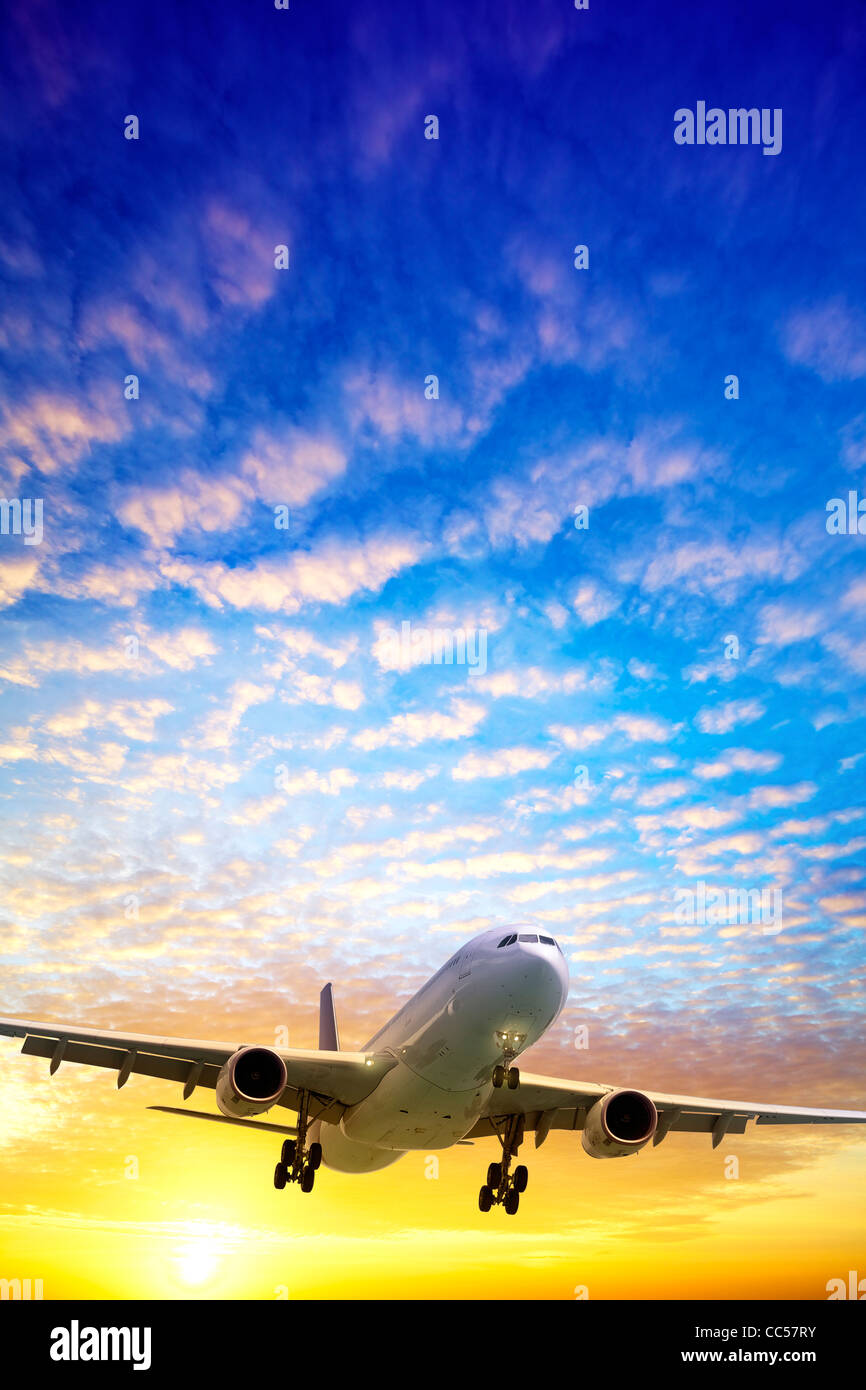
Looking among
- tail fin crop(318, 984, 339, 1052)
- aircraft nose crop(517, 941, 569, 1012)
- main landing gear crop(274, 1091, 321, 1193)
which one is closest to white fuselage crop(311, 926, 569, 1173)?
aircraft nose crop(517, 941, 569, 1012)

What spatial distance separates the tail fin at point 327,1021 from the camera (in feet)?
140

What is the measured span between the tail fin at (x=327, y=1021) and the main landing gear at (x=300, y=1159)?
14814 mm

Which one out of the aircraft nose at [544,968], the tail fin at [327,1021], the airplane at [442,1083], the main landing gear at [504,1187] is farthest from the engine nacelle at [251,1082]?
the tail fin at [327,1021]

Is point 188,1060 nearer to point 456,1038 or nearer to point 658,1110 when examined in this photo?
point 456,1038

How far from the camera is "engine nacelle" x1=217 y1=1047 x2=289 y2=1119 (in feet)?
73.9

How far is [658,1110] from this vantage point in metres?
30.5

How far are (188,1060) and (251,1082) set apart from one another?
14.7 feet

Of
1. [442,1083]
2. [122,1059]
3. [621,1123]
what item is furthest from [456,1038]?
[122,1059]
